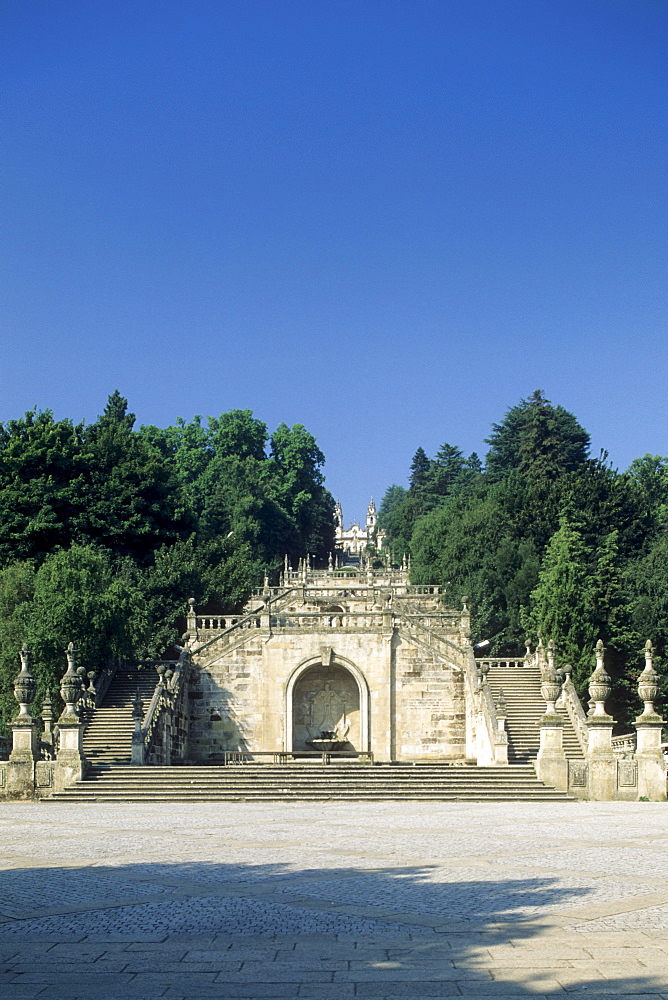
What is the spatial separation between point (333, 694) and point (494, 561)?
46.9ft

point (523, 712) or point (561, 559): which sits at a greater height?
point (561, 559)

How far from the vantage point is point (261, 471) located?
311 feet

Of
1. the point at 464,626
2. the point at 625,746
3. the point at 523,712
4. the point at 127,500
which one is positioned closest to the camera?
the point at 625,746

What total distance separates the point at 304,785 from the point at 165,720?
40.4ft

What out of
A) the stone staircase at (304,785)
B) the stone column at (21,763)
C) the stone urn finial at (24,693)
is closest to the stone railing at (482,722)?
the stone staircase at (304,785)

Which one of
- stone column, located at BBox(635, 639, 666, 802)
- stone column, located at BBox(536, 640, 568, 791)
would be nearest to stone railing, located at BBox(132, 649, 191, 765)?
stone column, located at BBox(536, 640, 568, 791)

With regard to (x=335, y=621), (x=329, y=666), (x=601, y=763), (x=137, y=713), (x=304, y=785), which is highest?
(x=335, y=621)

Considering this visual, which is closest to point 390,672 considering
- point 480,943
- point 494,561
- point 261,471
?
point 494,561

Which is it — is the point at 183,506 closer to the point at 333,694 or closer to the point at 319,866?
the point at 333,694

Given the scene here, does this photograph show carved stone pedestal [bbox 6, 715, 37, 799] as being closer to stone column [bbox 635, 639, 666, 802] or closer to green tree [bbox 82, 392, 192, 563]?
stone column [bbox 635, 639, 666, 802]

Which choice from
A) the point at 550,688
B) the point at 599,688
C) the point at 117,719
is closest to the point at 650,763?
the point at 599,688

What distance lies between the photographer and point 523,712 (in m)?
41.0

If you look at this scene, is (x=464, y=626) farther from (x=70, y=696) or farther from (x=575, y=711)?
(x=70, y=696)

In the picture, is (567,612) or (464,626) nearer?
(464,626)
